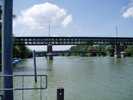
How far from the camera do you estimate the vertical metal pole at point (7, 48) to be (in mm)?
6785

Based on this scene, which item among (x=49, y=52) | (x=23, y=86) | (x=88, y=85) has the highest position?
(x=23, y=86)

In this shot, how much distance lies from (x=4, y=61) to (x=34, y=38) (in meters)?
111

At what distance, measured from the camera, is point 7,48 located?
6801mm

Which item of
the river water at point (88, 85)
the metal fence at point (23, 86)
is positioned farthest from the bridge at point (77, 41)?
the metal fence at point (23, 86)

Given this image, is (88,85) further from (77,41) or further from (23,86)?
(77,41)

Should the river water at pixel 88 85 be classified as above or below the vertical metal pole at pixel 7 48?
below

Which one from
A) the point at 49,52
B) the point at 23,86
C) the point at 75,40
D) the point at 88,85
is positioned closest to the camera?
the point at 23,86

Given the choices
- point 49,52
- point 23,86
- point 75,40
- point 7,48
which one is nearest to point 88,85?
point 23,86

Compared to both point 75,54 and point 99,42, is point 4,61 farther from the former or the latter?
point 75,54

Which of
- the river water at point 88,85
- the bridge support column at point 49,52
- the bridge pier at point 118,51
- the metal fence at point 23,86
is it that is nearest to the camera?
the metal fence at point 23,86

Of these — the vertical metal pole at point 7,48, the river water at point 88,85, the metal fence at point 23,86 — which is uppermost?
the vertical metal pole at point 7,48

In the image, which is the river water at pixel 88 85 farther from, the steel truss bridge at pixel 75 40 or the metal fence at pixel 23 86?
the steel truss bridge at pixel 75 40

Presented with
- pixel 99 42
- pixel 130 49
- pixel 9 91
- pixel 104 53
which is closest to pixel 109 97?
pixel 9 91

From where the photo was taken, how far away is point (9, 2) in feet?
22.8
